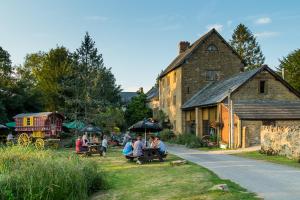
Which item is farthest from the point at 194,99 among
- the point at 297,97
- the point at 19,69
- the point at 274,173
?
the point at 19,69

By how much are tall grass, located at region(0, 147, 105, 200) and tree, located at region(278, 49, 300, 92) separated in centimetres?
4132

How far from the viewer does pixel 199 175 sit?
50.2 feet

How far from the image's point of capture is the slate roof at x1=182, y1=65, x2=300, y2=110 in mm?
36250

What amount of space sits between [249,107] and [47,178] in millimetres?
24465

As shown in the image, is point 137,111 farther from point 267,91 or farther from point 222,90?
point 267,91

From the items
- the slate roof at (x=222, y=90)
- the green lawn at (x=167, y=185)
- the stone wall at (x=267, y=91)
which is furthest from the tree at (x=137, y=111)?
the green lawn at (x=167, y=185)

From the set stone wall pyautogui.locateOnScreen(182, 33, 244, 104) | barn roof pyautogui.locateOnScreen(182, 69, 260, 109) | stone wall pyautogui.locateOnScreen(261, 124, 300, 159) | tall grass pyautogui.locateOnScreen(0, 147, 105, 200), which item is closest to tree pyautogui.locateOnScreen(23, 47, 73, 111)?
stone wall pyautogui.locateOnScreen(182, 33, 244, 104)

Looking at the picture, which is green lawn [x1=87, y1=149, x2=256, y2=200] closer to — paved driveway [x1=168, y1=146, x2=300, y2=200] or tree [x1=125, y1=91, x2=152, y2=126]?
paved driveway [x1=168, y1=146, x2=300, y2=200]

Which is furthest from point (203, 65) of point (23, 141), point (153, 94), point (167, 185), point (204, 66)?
point (167, 185)

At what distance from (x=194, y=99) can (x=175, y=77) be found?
19.3ft

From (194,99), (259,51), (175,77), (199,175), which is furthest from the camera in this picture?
(259,51)

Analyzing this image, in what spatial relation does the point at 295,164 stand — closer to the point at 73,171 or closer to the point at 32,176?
the point at 73,171

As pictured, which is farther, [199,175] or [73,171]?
[199,175]

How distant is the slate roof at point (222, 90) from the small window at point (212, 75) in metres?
0.80
